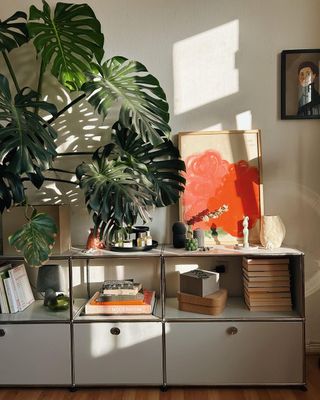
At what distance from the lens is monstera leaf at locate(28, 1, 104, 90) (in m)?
2.52

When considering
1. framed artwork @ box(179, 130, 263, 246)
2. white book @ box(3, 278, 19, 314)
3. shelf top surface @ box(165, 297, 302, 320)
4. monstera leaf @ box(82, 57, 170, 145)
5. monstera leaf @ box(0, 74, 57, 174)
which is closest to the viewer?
monstera leaf @ box(0, 74, 57, 174)

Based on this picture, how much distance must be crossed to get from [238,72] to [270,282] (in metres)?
1.33

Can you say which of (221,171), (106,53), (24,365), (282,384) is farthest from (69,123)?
(282,384)

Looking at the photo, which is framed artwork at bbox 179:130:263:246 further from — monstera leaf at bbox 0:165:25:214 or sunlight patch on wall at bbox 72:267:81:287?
monstera leaf at bbox 0:165:25:214

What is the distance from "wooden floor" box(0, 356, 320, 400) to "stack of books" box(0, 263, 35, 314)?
1.51ft

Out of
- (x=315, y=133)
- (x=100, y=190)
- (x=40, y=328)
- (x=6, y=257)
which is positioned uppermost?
(x=315, y=133)

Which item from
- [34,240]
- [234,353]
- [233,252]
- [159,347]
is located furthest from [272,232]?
[34,240]

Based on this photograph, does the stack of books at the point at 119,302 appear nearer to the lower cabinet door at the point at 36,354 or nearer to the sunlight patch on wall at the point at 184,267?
the lower cabinet door at the point at 36,354

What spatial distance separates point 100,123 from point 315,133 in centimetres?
137

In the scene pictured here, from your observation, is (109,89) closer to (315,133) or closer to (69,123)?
(69,123)

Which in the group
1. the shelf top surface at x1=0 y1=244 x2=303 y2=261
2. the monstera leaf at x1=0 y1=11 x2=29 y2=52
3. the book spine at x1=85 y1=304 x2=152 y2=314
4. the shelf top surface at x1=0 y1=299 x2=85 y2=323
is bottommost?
the shelf top surface at x1=0 y1=299 x2=85 y2=323

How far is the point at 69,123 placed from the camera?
2.91 m

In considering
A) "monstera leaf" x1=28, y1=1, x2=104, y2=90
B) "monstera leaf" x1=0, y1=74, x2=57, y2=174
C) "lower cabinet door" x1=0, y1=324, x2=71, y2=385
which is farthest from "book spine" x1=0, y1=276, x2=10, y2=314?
"monstera leaf" x1=28, y1=1, x2=104, y2=90

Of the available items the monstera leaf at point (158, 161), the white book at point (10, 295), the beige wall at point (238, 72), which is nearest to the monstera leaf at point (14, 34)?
the beige wall at point (238, 72)
